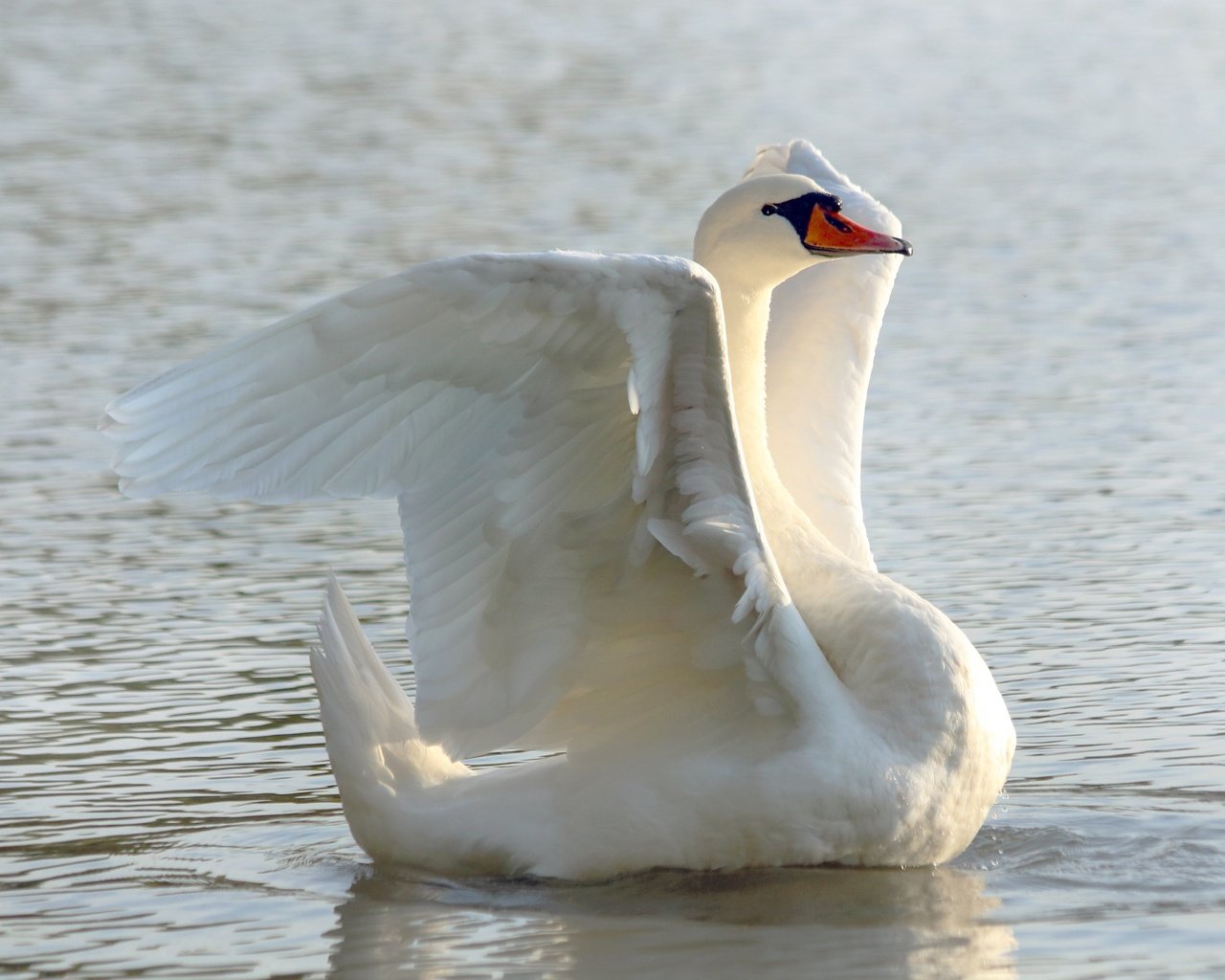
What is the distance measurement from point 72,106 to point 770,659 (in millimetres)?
17106

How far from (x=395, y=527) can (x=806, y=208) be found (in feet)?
13.3

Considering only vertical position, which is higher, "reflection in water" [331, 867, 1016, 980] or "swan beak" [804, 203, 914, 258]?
"swan beak" [804, 203, 914, 258]

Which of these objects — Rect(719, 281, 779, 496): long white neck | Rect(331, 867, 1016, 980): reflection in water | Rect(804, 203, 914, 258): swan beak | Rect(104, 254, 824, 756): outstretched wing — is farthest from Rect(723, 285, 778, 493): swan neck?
Answer: Rect(331, 867, 1016, 980): reflection in water

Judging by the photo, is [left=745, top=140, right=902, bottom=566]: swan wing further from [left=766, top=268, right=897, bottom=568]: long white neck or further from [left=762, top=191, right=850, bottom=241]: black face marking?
[left=762, top=191, right=850, bottom=241]: black face marking

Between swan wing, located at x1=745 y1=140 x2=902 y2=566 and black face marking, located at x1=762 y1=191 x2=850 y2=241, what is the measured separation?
90 cm

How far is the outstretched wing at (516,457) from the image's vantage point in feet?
18.0

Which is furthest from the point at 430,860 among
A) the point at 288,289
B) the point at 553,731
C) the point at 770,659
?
the point at 288,289

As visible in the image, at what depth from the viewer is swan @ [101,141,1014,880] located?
5609 millimetres

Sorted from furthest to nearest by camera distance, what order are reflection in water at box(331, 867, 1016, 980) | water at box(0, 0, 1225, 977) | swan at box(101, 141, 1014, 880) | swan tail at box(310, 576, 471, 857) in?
swan tail at box(310, 576, 471, 857) → water at box(0, 0, 1225, 977) → reflection in water at box(331, 867, 1016, 980) → swan at box(101, 141, 1014, 880)

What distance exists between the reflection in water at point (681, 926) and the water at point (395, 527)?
17mm

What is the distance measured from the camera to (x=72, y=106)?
21.9 meters

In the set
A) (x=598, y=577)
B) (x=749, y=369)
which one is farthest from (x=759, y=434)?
(x=598, y=577)

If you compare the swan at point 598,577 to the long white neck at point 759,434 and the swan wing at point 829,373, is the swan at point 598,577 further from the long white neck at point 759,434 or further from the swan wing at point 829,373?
the swan wing at point 829,373

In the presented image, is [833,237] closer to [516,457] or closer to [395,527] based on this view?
[516,457]
